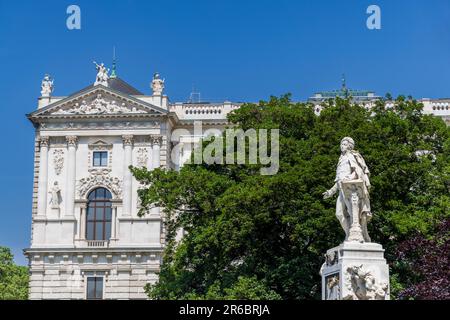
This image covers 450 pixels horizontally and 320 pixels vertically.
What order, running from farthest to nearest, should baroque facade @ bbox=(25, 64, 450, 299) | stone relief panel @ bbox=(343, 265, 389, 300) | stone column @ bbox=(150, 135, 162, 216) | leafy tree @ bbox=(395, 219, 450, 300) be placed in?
stone column @ bbox=(150, 135, 162, 216)
baroque facade @ bbox=(25, 64, 450, 299)
leafy tree @ bbox=(395, 219, 450, 300)
stone relief panel @ bbox=(343, 265, 389, 300)

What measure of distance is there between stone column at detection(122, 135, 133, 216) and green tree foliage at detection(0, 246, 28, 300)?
54.8 ft

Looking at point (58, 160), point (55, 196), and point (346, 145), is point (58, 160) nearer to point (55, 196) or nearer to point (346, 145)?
point (55, 196)

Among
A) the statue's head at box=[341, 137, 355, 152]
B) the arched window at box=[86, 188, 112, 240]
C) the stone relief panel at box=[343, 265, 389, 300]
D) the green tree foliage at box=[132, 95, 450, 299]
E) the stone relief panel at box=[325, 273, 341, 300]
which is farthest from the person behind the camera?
the arched window at box=[86, 188, 112, 240]

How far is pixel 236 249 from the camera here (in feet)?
128

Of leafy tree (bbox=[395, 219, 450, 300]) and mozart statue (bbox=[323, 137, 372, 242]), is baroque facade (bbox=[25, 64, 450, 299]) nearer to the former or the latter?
leafy tree (bbox=[395, 219, 450, 300])

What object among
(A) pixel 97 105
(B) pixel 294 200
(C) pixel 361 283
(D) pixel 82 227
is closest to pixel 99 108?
(A) pixel 97 105

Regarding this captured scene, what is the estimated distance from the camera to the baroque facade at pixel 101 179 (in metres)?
59.1

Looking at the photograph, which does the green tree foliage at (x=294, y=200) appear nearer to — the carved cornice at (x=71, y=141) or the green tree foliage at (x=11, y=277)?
the carved cornice at (x=71, y=141)

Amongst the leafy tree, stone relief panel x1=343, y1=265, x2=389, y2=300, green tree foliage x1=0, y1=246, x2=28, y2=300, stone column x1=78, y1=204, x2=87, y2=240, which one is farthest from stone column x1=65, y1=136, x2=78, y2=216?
stone relief panel x1=343, y1=265, x2=389, y2=300

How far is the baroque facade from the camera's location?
59062 millimetres

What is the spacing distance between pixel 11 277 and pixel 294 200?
162ft

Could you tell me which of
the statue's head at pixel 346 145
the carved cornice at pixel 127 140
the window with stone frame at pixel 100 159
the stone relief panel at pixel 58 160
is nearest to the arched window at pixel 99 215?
the window with stone frame at pixel 100 159

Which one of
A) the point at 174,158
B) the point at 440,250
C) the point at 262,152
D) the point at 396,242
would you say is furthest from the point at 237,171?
the point at 174,158

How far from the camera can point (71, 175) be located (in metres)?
60.7
